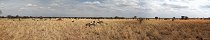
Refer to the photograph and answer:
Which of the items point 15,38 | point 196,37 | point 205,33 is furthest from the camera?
point 205,33

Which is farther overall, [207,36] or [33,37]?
[207,36]

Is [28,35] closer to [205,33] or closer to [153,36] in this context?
[153,36]

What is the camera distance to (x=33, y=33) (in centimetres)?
4206

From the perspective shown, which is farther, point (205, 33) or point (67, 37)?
point (205, 33)

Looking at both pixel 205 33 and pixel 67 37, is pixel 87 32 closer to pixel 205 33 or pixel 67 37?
pixel 67 37

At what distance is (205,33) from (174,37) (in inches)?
239

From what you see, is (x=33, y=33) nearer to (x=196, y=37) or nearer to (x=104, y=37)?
(x=104, y=37)

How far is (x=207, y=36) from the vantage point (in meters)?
41.4

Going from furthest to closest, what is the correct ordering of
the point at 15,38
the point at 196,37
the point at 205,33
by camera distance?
the point at 205,33 → the point at 196,37 → the point at 15,38

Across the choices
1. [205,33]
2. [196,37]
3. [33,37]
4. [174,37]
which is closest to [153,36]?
[174,37]

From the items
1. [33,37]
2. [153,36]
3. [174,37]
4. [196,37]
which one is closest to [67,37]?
[33,37]

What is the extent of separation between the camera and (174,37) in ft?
131

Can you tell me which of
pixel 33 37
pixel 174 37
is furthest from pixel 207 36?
pixel 33 37

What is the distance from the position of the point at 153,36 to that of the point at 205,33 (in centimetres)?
802
